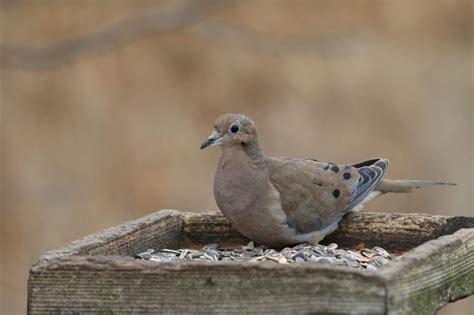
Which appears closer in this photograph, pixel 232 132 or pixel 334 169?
pixel 232 132

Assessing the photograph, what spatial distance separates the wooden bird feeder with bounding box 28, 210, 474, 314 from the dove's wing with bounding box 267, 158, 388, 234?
921 millimetres

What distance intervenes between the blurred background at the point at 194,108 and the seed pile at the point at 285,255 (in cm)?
562

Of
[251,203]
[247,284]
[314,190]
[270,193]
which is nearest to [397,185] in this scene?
[314,190]

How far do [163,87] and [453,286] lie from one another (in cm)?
732

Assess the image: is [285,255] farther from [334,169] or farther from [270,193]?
[334,169]

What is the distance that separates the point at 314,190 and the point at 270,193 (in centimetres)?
27

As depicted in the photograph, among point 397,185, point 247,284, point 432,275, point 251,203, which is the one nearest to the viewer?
point 247,284

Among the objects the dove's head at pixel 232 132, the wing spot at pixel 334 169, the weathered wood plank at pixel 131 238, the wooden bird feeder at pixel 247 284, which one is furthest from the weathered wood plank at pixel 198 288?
the wing spot at pixel 334 169

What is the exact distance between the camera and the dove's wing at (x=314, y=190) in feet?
17.7

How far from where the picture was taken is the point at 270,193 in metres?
5.36

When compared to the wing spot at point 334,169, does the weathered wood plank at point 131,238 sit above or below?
below

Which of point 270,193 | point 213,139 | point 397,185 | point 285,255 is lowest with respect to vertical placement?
point 285,255

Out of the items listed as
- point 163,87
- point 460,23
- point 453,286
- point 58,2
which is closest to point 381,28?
point 460,23

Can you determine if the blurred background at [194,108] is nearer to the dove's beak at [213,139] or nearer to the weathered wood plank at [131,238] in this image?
the weathered wood plank at [131,238]
